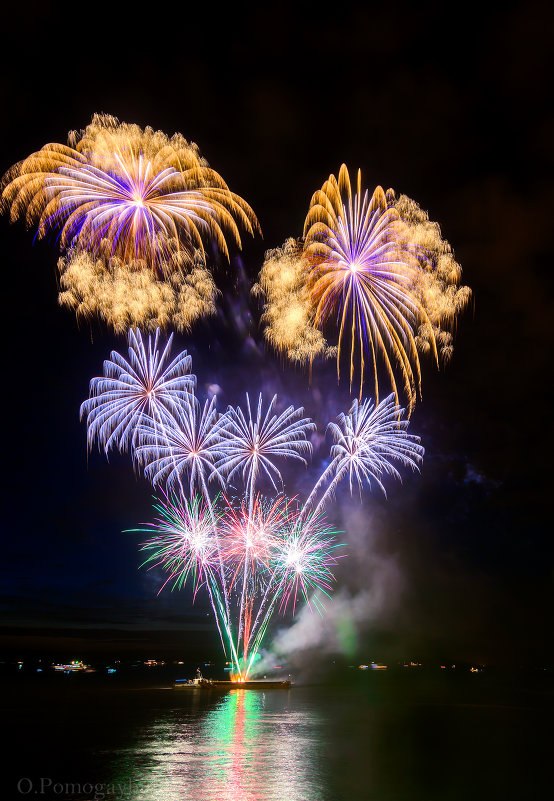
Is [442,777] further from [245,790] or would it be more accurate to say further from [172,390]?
[172,390]

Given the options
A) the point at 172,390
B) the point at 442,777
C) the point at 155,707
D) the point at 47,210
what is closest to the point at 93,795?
the point at 442,777

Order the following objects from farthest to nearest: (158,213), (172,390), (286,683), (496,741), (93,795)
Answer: (286,683) < (496,741) < (172,390) < (158,213) < (93,795)

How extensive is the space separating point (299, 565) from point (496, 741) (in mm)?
15809

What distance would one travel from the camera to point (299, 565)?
4294 centimetres

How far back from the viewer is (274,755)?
28.5 metres

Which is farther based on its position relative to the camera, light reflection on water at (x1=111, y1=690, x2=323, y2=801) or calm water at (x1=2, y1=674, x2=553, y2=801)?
calm water at (x1=2, y1=674, x2=553, y2=801)

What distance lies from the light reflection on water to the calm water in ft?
0.22

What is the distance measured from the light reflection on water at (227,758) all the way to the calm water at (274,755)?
0.07 meters

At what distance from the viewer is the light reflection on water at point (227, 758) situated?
20.9 metres

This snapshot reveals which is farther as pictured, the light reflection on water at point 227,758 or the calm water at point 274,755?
the calm water at point 274,755

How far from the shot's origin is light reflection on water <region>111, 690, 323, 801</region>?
20.9m

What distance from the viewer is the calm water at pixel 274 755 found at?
21703mm

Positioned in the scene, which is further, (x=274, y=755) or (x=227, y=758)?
(x=274, y=755)

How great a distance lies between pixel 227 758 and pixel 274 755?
2.24 metres
